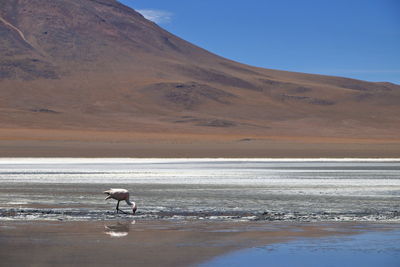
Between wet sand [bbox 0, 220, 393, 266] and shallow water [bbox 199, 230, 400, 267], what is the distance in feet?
1.11

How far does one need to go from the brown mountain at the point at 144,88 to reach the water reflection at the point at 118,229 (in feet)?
233

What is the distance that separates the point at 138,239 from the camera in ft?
37.9

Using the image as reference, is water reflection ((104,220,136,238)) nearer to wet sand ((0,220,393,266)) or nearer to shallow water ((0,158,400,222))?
wet sand ((0,220,393,266))

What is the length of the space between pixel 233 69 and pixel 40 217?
146841 mm

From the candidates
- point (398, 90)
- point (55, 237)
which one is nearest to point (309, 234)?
point (55, 237)

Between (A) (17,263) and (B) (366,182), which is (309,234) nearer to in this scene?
(A) (17,263)

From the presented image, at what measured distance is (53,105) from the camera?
110 m

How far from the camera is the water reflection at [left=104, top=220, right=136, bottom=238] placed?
12.1 m

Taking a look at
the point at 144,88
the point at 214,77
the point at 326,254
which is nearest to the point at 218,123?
the point at 144,88

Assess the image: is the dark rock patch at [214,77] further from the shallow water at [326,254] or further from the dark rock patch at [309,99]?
the shallow water at [326,254]

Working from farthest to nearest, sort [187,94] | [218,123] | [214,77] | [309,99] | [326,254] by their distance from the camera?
1. [214,77]
2. [309,99]
3. [187,94]
4. [218,123]
5. [326,254]

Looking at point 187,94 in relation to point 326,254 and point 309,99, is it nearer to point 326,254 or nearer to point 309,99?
point 309,99

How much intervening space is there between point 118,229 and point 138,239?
120 cm

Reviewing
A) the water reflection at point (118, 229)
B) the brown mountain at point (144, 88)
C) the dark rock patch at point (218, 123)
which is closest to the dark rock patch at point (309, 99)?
the brown mountain at point (144, 88)
